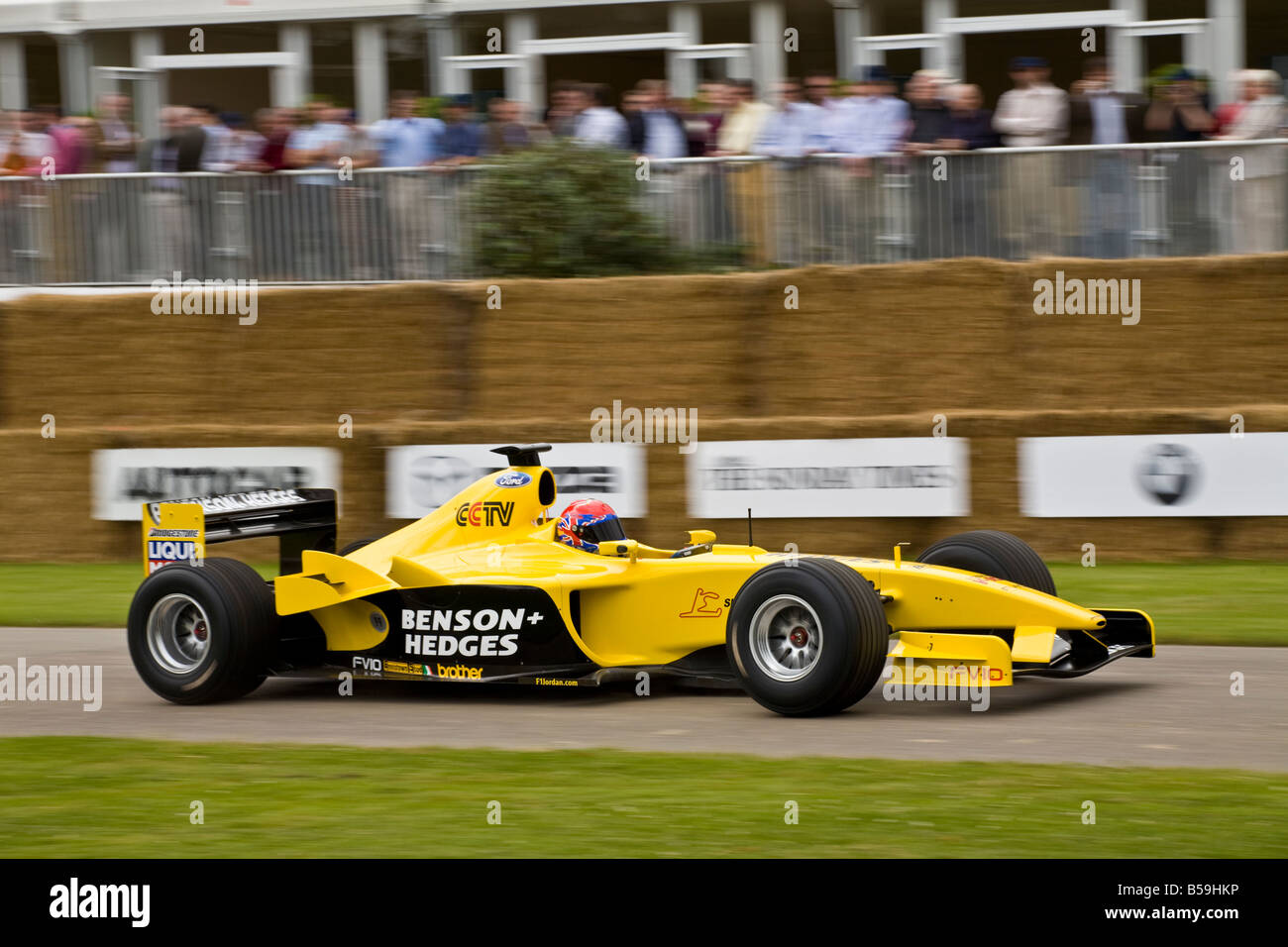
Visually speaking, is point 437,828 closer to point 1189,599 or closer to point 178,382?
point 1189,599

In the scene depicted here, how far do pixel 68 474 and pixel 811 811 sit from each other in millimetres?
10000

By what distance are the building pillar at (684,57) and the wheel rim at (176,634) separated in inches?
477

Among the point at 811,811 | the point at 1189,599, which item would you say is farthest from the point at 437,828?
the point at 1189,599

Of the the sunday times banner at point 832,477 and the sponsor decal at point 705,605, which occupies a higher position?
the the sunday times banner at point 832,477

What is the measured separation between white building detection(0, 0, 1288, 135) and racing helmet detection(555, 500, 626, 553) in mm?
11213

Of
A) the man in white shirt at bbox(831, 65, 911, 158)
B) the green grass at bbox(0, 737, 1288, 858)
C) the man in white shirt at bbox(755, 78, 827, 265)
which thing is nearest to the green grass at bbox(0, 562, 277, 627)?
the green grass at bbox(0, 737, 1288, 858)

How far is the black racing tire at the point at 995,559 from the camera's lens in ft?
28.1

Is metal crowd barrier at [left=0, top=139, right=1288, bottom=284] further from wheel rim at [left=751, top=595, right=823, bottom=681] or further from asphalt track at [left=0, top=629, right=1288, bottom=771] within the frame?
wheel rim at [left=751, top=595, right=823, bottom=681]

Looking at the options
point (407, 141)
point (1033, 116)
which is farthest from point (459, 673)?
point (407, 141)

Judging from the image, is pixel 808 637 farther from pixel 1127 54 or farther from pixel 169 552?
pixel 1127 54

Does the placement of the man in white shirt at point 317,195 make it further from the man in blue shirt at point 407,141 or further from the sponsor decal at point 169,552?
the sponsor decal at point 169,552

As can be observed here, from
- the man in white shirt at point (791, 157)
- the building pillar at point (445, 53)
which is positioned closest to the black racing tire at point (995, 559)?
the man in white shirt at point (791, 157)

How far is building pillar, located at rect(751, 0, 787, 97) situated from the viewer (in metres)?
19.7

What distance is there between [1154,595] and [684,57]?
10.8 m
